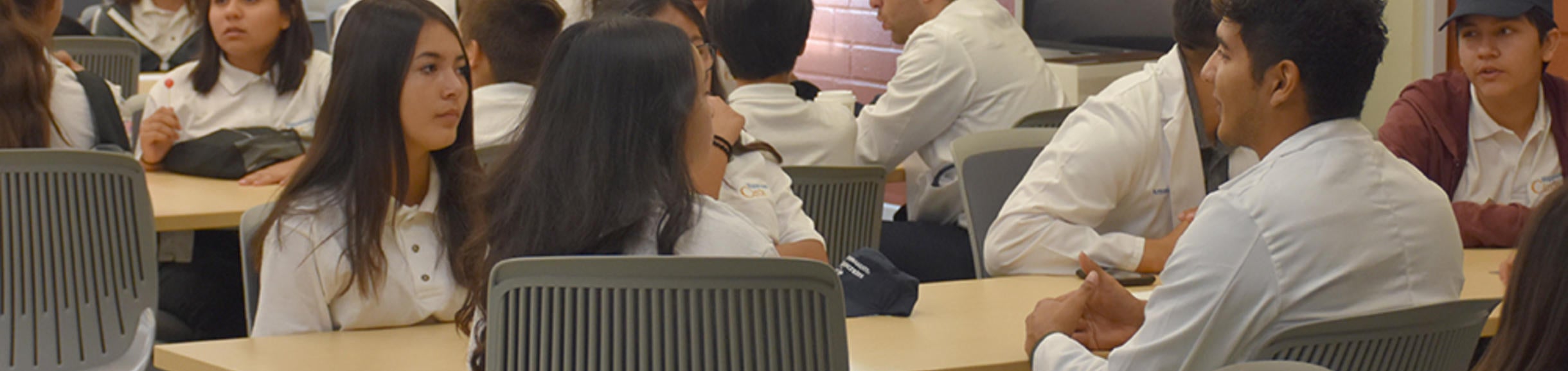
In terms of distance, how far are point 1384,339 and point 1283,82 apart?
300 millimetres

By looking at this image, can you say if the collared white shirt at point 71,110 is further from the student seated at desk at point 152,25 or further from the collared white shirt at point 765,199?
the student seated at desk at point 152,25

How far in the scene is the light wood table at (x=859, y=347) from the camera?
2246 mm

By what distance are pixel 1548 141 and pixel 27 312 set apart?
273cm

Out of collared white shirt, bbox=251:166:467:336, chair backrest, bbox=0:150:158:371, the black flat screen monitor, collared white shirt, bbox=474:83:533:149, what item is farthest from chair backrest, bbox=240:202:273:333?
the black flat screen monitor

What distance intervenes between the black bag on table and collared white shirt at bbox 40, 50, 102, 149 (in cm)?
20

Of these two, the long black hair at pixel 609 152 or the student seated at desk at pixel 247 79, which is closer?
the long black hair at pixel 609 152

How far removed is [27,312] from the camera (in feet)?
9.74

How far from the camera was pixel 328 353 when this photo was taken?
234cm

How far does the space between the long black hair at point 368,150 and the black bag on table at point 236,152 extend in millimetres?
1327

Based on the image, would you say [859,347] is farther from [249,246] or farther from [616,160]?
[249,246]

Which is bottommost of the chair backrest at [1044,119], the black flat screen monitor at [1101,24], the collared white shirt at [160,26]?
the black flat screen monitor at [1101,24]

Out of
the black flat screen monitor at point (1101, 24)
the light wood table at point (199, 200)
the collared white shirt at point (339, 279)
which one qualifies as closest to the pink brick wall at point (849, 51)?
the black flat screen monitor at point (1101, 24)

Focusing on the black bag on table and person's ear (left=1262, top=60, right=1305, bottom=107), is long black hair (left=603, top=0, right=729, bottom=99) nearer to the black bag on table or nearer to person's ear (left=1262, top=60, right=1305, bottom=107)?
the black bag on table

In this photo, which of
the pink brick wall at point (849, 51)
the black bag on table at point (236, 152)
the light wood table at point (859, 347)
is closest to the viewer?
the light wood table at point (859, 347)
